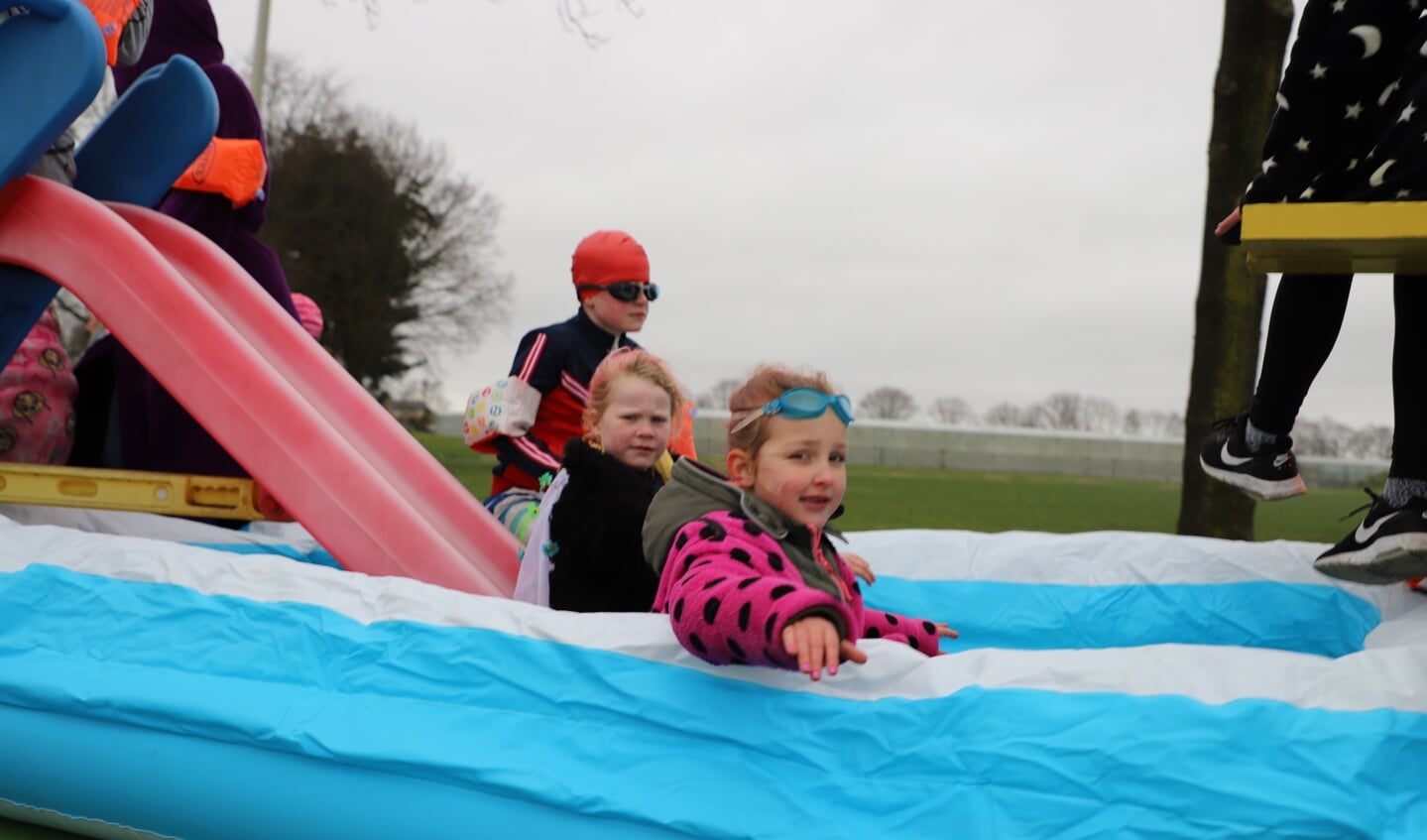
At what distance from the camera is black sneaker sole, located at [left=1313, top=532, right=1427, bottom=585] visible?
1.95m

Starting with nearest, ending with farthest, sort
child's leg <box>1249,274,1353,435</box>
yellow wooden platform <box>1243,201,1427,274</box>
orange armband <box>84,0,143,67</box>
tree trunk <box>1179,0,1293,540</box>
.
A: yellow wooden platform <box>1243,201,1427,274</box>
child's leg <box>1249,274,1353,435</box>
orange armband <box>84,0,143,67</box>
tree trunk <box>1179,0,1293,540</box>

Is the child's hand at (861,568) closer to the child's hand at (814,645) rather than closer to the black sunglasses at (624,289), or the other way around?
the black sunglasses at (624,289)

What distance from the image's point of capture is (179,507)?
302 centimetres

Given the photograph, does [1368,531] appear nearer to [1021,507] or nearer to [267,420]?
[267,420]

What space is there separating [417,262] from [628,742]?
59.2 feet

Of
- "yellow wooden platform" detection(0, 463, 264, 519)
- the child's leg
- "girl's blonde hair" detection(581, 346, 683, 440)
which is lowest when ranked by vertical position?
"yellow wooden platform" detection(0, 463, 264, 519)

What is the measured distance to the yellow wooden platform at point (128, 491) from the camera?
3031mm

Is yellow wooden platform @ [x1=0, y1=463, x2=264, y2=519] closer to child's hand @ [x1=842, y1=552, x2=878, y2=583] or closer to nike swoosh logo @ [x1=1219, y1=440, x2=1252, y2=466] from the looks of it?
child's hand @ [x1=842, y1=552, x2=878, y2=583]

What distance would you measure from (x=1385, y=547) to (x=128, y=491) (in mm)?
2701

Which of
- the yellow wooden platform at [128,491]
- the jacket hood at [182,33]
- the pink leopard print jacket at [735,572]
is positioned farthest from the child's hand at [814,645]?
the jacket hood at [182,33]

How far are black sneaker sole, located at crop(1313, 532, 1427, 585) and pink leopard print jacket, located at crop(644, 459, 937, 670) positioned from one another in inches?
31.8

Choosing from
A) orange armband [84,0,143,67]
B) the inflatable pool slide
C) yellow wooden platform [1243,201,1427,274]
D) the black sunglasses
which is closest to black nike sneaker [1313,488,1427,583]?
the inflatable pool slide

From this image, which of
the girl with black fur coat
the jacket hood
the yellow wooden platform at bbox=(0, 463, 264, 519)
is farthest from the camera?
the jacket hood

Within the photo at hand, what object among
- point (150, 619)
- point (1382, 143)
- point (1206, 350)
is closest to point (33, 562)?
point (150, 619)
